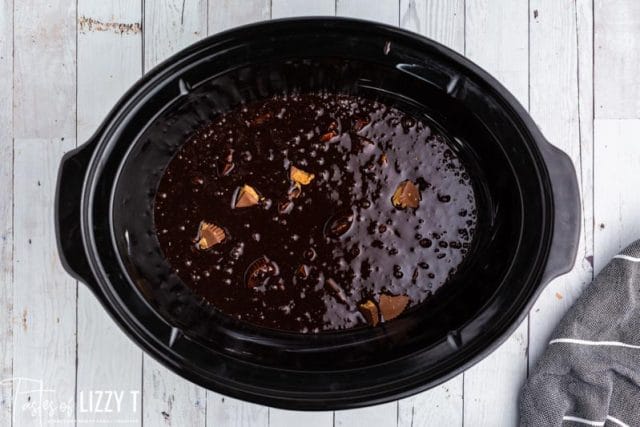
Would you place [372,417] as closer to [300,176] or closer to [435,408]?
[435,408]

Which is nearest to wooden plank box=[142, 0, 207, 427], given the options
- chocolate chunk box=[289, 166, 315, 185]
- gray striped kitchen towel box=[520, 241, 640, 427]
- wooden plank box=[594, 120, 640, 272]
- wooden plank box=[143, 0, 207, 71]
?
wooden plank box=[143, 0, 207, 71]

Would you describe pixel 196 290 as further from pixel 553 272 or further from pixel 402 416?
pixel 553 272

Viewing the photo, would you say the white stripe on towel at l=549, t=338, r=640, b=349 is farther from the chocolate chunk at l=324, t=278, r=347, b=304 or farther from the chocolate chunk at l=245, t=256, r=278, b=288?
the chocolate chunk at l=245, t=256, r=278, b=288

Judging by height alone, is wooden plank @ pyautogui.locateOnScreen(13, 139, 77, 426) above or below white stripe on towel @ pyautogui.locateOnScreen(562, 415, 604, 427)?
above

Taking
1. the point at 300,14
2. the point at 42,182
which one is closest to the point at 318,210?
the point at 300,14

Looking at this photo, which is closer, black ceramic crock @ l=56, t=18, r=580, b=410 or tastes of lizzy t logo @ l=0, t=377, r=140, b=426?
black ceramic crock @ l=56, t=18, r=580, b=410

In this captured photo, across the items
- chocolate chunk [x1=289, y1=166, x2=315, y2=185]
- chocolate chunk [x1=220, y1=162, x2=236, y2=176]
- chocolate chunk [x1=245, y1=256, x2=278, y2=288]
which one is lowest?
chocolate chunk [x1=245, y1=256, x2=278, y2=288]
